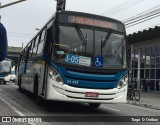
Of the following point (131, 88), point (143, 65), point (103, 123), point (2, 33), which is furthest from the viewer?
point (143, 65)

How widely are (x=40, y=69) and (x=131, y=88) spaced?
11948mm

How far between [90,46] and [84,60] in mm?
534

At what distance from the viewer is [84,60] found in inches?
464

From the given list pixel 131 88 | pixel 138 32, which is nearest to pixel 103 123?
pixel 131 88

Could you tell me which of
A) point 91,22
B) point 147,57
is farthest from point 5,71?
point 91,22

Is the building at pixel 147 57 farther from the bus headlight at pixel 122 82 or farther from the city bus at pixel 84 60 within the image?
the city bus at pixel 84 60

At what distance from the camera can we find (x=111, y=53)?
12.3m

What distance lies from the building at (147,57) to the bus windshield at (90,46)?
20.0m

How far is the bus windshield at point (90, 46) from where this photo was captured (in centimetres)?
1184

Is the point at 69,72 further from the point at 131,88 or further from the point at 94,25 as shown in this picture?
the point at 131,88

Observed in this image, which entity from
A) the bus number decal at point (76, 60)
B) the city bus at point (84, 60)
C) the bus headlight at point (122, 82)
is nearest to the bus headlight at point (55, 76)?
the city bus at point (84, 60)

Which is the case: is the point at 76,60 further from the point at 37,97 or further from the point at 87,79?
the point at 37,97

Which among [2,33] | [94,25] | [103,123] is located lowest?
[103,123]

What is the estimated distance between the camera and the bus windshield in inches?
466
